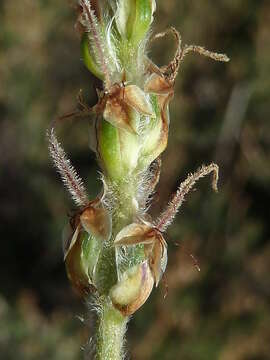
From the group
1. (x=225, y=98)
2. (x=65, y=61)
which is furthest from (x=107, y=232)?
(x=65, y=61)

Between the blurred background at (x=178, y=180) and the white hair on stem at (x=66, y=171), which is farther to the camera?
the blurred background at (x=178, y=180)

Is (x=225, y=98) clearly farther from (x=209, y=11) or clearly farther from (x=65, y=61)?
(x=65, y=61)

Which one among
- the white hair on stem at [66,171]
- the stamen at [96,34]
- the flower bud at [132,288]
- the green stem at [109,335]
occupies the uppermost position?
the stamen at [96,34]

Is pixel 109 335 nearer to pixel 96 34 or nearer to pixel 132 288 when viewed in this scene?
pixel 132 288

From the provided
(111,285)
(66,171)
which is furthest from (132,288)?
(66,171)

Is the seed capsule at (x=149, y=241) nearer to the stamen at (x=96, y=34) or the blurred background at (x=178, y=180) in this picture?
the stamen at (x=96, y=34)

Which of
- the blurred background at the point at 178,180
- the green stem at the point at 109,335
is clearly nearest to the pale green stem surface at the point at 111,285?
the green stem at the point at 109,335
